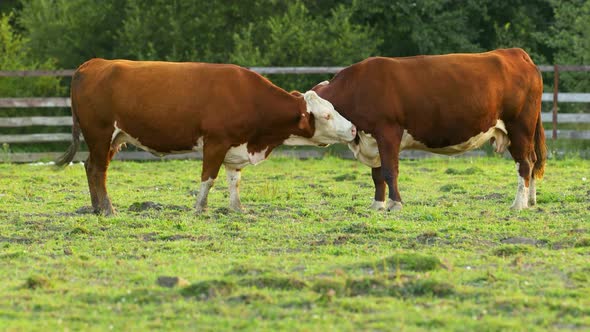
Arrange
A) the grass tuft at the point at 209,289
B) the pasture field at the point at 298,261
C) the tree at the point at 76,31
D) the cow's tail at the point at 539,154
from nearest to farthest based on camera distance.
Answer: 1. the pasture field at the point at 298,261
2. the grass tuft at the point at 209,289
3. the cow's tail at the point at 539,154
4. the tree at the point at 76,31

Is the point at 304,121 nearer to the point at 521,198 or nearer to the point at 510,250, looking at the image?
the point at 521,198

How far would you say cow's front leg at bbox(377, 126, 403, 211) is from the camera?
12.3 metres

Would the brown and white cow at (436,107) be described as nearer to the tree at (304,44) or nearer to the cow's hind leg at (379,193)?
the cow's hind leg at (379,193)

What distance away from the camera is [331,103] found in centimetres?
1262

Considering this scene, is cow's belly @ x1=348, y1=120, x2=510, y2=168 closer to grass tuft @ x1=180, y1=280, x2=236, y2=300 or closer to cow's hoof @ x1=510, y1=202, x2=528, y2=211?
cow's hoof @ x1=510, y1=202, x2=528, y2=211

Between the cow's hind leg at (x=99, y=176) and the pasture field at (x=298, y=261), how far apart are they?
30cm

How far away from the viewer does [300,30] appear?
78.1ft

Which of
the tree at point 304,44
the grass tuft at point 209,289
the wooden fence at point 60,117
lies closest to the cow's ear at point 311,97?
the grass tuft at point 209,289

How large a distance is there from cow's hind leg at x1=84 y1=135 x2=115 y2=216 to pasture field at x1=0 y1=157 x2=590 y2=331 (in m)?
0.30

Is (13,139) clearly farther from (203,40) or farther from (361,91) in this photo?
(361,91)

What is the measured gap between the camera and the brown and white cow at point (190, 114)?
11.9 m

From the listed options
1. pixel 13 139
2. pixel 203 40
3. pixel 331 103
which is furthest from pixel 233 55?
pixel 331 103

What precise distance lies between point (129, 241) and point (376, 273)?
9.32ft

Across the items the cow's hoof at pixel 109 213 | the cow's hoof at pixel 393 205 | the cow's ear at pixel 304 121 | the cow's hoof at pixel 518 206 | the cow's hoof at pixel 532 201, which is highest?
the cow's ear at pixel 304 121
